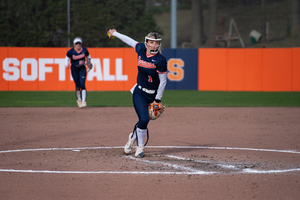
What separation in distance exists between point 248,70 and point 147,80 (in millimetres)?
17267

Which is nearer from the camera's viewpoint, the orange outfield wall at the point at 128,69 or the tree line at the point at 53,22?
the orange outfield wall at the point at 128,69

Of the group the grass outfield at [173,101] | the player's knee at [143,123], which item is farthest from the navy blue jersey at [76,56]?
the player's knee at [143,123]

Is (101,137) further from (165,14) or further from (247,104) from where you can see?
(165,14)

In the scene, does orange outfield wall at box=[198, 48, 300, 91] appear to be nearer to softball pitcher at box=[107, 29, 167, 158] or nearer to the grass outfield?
the grass outfield

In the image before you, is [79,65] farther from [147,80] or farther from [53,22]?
[53,22]

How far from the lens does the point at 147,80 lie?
796 cm

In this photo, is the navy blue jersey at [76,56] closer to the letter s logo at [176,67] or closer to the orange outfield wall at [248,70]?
the letter s logo at [176,67]

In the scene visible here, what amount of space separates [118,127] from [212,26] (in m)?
33.9

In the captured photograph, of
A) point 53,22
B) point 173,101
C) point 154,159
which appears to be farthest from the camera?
point 53,22

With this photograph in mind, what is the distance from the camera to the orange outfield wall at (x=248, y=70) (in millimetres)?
24016

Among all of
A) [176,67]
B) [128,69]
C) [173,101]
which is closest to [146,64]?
[173,101]

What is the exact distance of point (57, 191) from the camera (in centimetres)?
564

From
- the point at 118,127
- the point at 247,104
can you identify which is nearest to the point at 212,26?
the point at 247,104

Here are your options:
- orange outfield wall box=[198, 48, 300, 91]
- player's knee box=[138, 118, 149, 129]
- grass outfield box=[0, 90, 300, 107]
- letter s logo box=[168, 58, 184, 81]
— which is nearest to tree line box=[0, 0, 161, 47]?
grass outfield box=[0, 90, 300, 107]
